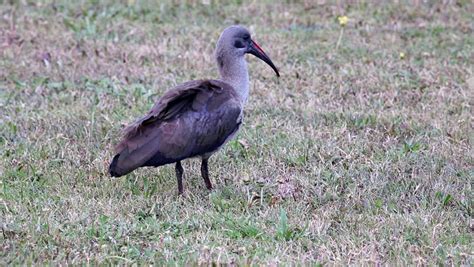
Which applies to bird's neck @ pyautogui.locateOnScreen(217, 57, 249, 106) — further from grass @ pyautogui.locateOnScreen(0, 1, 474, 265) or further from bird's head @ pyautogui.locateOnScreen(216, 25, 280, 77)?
grass @ pyautogui.locateOnScreen(0, 1, 474, 265)

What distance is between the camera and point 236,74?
6414 millimetres

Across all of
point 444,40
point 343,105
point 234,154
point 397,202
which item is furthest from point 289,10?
point 397,202

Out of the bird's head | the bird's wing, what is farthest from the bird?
the bird's head

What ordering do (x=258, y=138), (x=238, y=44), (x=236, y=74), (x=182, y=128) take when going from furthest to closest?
1. (x=258, y=138)
2. (x=238, y=44)
3. (x=236, y=74)
4. (x=182, y=128)

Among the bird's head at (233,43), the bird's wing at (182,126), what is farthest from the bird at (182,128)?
the bird's head at (233,43)

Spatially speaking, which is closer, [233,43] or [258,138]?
[233,43]

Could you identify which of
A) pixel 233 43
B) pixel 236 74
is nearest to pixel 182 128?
pixel 236 74

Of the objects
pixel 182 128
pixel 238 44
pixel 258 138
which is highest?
pixel 238 44

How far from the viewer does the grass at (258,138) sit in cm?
511

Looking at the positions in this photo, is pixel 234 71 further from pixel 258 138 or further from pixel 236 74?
pixel 258 138

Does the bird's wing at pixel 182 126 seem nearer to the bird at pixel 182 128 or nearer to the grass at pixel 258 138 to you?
the bird at pixel 182 128

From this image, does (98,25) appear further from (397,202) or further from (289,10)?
(397,202)

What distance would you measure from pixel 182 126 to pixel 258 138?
4.37 feet

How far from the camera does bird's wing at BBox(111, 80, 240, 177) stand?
5.77m
